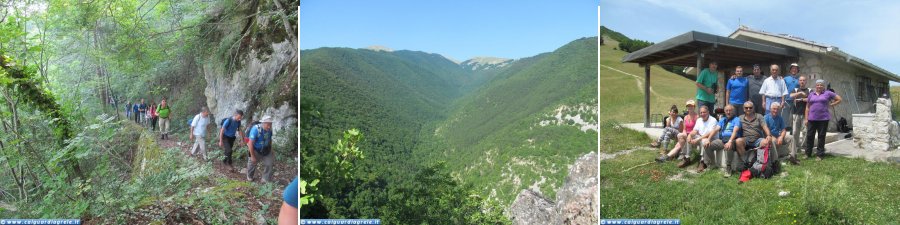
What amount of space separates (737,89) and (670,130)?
22.9 inches

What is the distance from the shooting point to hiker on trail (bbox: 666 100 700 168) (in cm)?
384

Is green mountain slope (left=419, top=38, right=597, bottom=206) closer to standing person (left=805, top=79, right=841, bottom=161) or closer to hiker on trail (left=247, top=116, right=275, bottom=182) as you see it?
hiker on trail (left=247, top=116, right=275, bottom=182)

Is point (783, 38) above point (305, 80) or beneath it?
above

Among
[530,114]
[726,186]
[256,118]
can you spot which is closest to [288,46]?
[256,118]

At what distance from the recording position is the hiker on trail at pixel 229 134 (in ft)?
14.2

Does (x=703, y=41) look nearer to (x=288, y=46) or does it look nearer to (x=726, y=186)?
(x=726, y=186)

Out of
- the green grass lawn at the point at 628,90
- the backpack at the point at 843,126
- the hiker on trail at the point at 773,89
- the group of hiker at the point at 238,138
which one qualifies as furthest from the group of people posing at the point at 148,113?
the backpack at the point at 843,126

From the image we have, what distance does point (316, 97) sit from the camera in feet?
14.4

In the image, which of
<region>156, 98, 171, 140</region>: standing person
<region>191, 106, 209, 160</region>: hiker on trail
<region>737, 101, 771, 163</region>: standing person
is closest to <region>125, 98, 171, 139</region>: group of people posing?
<region>156, 98, 171, 140</region>: standing person

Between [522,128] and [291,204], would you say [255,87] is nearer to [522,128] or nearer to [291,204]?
[291,204]

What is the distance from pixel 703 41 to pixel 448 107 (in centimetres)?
219

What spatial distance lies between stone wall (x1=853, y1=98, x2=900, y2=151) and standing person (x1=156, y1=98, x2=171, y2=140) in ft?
19.6

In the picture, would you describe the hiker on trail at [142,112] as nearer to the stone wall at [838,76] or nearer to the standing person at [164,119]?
the standing person at [164,119]

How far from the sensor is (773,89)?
3713mm
